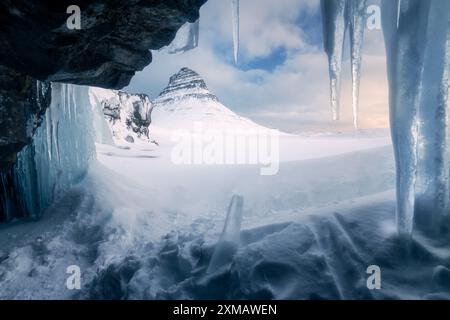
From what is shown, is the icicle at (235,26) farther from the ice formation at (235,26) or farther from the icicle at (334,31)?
the icicle at (334,31)

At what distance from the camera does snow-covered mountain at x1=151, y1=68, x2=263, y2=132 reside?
74438 mm

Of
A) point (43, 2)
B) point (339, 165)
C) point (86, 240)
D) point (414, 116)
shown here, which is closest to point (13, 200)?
point (86, 240)

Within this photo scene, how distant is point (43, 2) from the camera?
8.89ft

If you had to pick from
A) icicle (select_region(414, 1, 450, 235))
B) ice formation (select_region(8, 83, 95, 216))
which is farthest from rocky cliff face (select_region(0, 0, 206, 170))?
icicle (select_region(414, 1, 450, 235))

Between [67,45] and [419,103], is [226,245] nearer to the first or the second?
[67,45]

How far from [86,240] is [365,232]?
4.25 m

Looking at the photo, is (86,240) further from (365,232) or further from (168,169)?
(168,169)

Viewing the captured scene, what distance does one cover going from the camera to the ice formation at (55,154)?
17.7 feet

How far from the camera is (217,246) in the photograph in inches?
159

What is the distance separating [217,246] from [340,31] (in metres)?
3.66

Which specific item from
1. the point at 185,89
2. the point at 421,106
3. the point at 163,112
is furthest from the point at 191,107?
the point at 421,106

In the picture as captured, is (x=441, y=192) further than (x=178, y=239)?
No

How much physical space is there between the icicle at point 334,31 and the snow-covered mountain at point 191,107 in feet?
209

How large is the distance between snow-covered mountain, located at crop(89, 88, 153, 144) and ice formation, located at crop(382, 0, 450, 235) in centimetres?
1451
